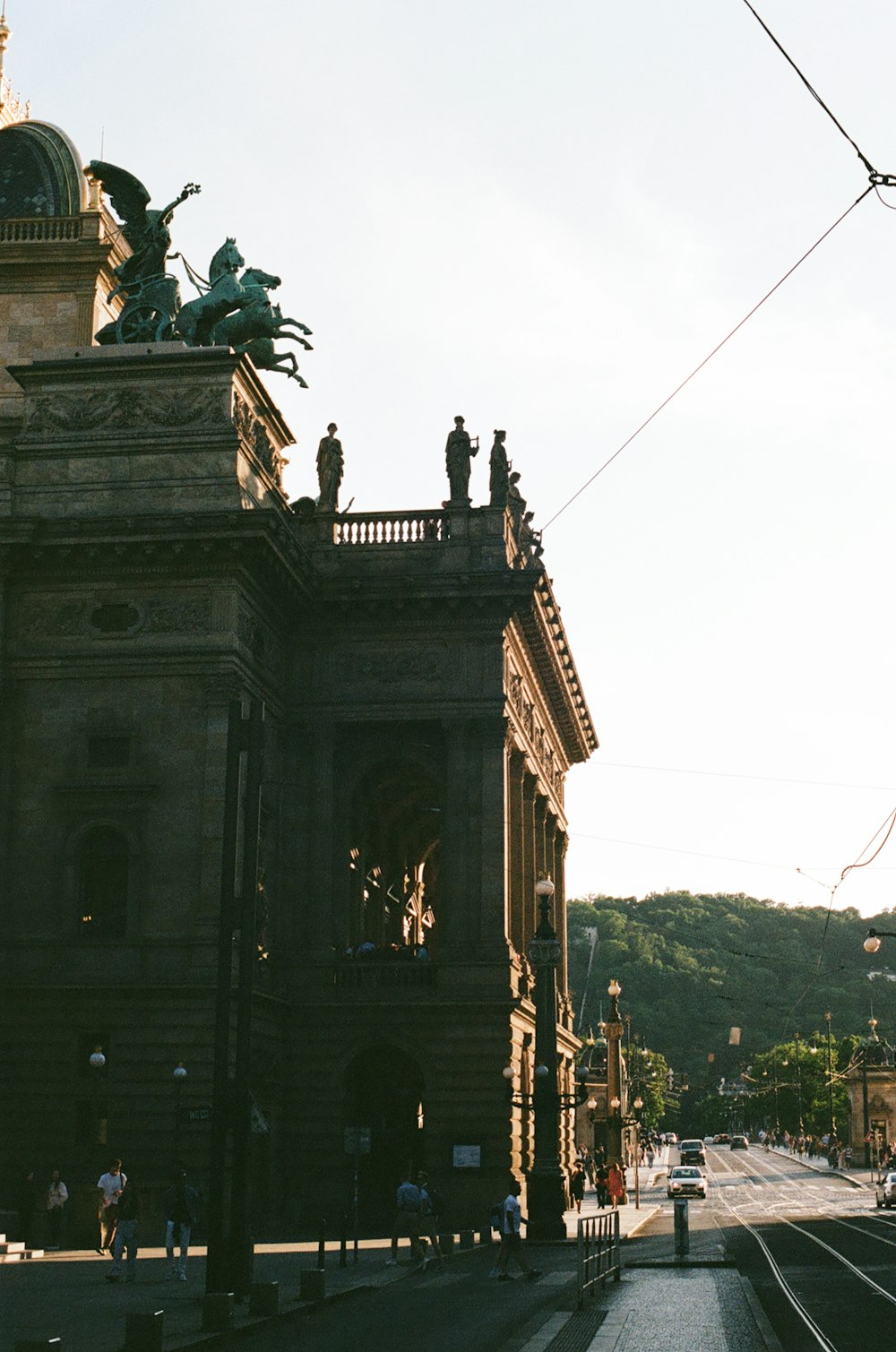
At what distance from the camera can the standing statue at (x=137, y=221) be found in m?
49.8

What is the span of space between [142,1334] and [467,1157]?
29.1m

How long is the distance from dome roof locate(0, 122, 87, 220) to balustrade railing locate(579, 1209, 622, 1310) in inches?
1476

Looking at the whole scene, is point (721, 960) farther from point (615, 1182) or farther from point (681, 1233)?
point (681, 1233)

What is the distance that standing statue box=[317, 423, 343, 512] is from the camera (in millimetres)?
52844

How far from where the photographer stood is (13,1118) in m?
42.2

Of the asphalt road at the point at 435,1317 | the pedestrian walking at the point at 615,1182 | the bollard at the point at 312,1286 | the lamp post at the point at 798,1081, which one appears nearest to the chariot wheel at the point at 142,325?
the asphalt road at the point at 435,1317

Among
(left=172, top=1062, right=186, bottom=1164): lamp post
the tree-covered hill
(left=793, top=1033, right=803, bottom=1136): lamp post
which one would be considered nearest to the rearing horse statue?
(left=172, top=1062, right=186, bottom=1164): lamp post

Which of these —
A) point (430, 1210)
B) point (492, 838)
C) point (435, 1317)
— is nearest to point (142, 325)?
point (492, 838)

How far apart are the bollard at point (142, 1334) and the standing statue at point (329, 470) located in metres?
36.6

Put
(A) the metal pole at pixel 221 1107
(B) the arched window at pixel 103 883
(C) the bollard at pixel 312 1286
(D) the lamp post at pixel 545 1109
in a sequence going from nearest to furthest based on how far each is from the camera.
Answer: (A) the metal pole at pixel 221 1107 → (C) the bollard at pixel 312 1286 → (D) the lamp post at pixel 545 1109 → (B) the arched window at pixel 103 883

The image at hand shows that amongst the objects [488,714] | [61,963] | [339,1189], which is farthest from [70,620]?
[339,1189]

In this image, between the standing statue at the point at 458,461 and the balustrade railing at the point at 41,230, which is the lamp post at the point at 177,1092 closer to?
the standing statue at the point at 458,461

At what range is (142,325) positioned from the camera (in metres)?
49.5

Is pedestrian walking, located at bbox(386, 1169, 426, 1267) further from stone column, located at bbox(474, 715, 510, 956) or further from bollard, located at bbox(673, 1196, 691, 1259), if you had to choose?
stone column, located at bbox(474, 715, 510, 956)
